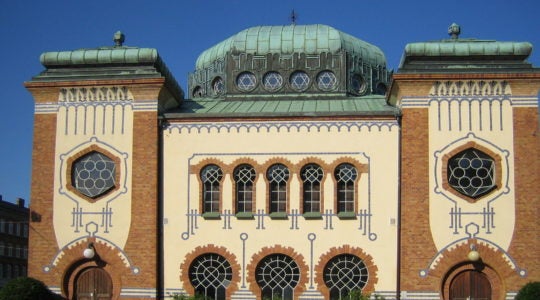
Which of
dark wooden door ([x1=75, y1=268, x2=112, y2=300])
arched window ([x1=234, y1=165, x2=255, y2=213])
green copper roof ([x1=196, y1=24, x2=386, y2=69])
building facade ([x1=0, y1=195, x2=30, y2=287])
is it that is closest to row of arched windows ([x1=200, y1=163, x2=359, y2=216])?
arched window ([x1=234, y1=165, x2=255, y2=213])

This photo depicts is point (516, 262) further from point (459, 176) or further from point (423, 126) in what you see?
point (423, 126)

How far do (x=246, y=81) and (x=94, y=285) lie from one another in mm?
9174

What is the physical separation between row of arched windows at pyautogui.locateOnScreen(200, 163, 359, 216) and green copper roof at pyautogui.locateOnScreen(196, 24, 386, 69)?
6.25 m

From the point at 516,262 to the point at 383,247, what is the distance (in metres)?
3.82

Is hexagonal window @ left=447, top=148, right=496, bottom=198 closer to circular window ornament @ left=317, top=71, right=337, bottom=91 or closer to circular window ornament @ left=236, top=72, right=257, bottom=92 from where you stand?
circular window ornament @ left=317, top=71, right=337, bottom=91

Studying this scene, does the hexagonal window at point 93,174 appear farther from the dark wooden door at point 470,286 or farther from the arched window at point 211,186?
the dark wooden door at point 470,286

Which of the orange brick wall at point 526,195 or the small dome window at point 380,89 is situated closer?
the orange brick wall at point 526,195

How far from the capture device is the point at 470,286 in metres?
23.5

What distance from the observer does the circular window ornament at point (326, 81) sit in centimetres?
2888

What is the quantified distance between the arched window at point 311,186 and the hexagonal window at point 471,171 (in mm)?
3911

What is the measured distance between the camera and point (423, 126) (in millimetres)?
24172

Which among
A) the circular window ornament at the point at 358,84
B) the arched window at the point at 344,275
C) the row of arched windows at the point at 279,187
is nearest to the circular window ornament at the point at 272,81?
the circular window ornament at the point at 358,84

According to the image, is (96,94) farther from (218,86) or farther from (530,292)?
(530,292)

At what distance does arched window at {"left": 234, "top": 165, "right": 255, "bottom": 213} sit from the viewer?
81.5ft
